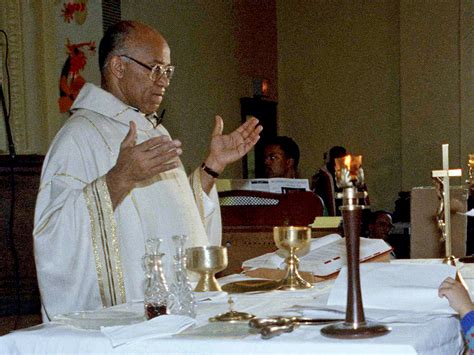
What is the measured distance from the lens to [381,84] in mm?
11070

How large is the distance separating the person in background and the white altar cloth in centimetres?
3

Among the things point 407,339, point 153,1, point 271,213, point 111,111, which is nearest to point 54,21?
point 153,1

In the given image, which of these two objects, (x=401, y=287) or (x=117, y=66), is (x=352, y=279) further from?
(x=117, y=66)

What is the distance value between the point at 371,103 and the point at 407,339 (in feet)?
32.1

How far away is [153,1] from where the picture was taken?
7.30 m

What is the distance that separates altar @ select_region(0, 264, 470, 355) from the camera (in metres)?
1.52

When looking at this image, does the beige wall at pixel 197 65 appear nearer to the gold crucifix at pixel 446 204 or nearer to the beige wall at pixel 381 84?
the beige wall at pixel 381 84

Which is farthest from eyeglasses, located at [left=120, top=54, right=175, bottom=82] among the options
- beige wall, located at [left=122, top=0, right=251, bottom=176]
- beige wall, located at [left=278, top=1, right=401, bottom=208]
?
beige wall, located at [left=278, top=1, right=401, bottom=208]

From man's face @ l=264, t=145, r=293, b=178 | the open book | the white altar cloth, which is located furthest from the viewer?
man's face @ l=264, t=145, r=293, b=178

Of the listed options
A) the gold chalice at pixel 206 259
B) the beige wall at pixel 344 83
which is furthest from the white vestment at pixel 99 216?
the beige wall at pixel 344 83

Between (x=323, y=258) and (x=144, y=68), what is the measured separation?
3.03 ft

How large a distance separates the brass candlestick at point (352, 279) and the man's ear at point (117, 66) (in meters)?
1.49

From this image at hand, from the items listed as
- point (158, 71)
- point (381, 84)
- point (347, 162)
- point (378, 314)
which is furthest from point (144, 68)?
point (381, 84)

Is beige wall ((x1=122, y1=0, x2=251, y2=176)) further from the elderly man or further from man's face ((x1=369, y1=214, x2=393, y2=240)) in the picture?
the elderly man
